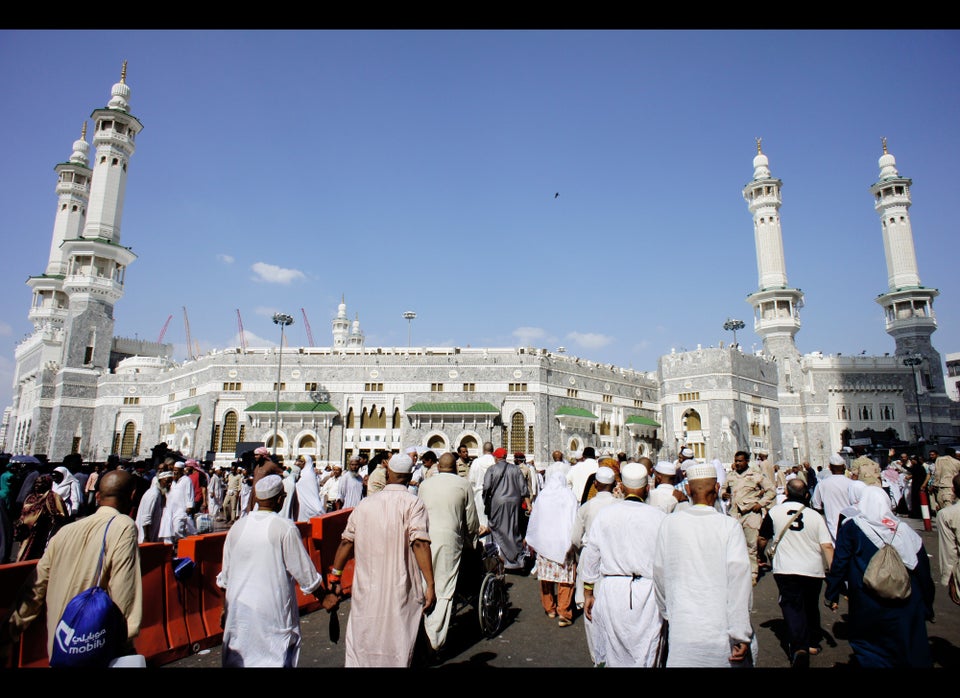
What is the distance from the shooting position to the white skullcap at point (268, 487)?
12.1 feet

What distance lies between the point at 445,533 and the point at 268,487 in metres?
1.96

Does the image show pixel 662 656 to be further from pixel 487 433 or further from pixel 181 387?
pixel 181 387

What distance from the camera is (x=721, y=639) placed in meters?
3.05

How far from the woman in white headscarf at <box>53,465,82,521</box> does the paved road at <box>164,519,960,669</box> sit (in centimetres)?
437

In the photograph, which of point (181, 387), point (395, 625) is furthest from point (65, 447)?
point (395, 625)

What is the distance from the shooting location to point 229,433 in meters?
33.1

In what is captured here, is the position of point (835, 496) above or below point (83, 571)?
above

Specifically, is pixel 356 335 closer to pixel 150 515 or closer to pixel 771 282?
pixel 771 282

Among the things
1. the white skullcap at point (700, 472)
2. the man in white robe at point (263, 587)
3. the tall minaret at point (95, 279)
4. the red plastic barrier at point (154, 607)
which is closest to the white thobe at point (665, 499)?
the white skullcap at point (700, 472)

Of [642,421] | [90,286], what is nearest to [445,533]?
[642,421]

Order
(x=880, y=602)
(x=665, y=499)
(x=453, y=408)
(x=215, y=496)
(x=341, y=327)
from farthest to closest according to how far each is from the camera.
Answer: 1. (x=341, y=327)
2. (x=453, y=408)
3. (x=215, y=496)
4. (x=665, y=499)
5. (x=880, y=602)

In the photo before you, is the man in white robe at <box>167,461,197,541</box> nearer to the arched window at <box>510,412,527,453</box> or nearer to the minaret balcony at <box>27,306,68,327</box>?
the arched window at <box>510,412,527,453</box>
